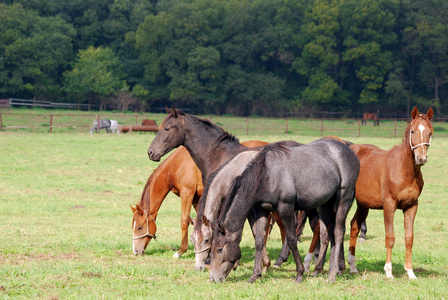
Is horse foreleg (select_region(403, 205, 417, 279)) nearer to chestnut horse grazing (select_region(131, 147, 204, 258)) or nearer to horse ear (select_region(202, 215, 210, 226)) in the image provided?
horse ear (select_region(202, 215, 210, 226))

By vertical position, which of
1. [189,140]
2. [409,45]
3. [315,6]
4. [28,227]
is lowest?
[28,227]

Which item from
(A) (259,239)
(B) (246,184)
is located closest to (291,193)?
(B) (246,184)

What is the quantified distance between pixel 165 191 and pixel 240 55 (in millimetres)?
52711

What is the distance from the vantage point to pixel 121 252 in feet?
25.1

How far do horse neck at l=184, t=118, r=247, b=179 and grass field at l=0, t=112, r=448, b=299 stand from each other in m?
1.44

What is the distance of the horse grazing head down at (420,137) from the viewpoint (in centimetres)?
613

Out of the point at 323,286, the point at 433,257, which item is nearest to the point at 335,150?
the point at 323,286

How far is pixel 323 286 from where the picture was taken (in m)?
5.77

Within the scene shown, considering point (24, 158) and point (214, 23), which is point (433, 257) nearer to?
point (24, 158)

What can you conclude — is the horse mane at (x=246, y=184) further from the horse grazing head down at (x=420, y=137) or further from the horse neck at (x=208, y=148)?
the horse grazing head down at (x=420, y=137)

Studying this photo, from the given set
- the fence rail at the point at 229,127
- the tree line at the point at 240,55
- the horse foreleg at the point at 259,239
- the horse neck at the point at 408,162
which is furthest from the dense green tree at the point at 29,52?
the horse neck at the point at 408,162

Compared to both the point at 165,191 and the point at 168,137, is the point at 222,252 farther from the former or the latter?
the point at 165,191

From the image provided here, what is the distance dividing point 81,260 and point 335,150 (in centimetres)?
379

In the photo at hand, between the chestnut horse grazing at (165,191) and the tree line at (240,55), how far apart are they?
Result: 1849 inches
